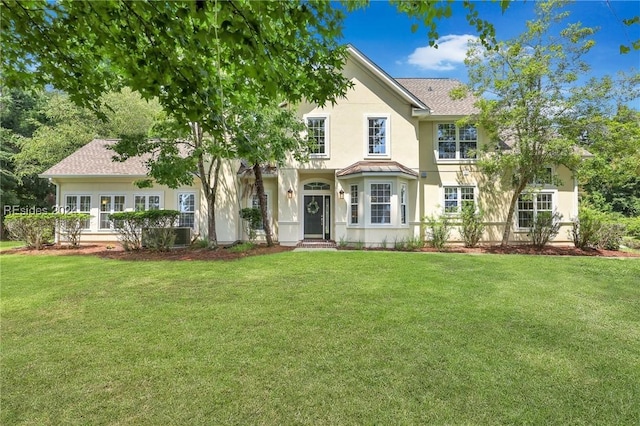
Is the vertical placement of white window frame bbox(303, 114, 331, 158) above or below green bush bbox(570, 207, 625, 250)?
above

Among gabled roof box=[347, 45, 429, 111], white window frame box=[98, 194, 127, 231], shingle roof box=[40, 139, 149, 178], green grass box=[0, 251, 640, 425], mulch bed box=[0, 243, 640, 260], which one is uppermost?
gabled roof box=[347, 45, 429, 111]

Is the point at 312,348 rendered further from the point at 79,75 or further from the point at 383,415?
the point at 79,75

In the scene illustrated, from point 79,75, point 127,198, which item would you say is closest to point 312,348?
point 79,75

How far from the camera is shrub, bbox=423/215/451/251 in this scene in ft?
46.4

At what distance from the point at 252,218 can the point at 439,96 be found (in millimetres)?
11146

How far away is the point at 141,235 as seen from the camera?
40.9ft

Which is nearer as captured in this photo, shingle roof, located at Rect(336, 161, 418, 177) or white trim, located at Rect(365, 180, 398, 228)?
shingle roof, located at Rect(336, 161, 418, 177)

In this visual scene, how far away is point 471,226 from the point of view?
14398 millimetres

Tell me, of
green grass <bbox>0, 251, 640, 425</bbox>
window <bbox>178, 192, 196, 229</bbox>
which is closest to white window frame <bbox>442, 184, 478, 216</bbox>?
green grass <bbox>0, 251, 640, 425</bbox>

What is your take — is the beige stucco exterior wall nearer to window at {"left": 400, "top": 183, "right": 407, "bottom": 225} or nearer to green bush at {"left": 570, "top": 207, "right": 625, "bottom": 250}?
green bush at {"left": 570, "top": 207, "right": 625, "bottom": 250}

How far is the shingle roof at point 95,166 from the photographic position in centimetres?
1569

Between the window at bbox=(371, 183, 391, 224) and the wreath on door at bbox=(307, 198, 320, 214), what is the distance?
2970mm

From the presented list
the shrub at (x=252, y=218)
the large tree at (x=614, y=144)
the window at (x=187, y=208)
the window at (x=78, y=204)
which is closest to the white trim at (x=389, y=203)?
the shrub at (x=252, y=218)

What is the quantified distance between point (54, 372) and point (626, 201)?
35.6 metres
